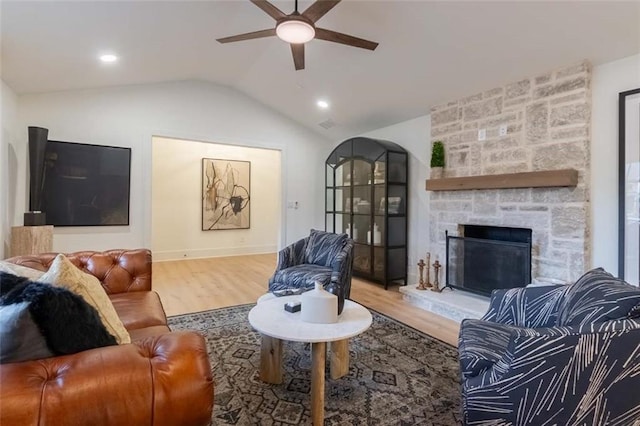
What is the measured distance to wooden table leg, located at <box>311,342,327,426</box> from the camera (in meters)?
1.68

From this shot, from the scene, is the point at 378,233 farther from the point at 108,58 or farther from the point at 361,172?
the point at 108,58

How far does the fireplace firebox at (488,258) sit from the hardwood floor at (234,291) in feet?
1.98

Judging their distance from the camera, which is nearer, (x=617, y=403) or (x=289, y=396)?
(x=617, y=403)

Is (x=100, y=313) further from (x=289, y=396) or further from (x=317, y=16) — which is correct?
(x=317, y=16)

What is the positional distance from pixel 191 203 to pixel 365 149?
388 centimetres

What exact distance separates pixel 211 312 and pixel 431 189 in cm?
285

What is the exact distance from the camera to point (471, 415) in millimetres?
1367

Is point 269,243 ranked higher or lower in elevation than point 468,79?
lower

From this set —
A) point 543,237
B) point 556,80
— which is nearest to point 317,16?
point 556,80

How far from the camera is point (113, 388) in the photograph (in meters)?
0.85

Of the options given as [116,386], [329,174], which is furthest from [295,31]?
[329,174]

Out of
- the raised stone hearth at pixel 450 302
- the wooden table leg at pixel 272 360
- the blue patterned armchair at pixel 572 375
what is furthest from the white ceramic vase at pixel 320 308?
the raised stone hearth at pixel 450 302

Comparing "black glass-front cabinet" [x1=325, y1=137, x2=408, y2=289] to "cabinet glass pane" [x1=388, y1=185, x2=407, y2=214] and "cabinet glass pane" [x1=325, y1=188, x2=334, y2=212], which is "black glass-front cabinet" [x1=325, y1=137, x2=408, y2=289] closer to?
"cabinet glass pane" [x1=388, y1=185, x2=407, y2=214]

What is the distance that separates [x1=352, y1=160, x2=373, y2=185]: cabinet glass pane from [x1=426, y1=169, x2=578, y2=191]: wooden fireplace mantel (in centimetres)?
94
